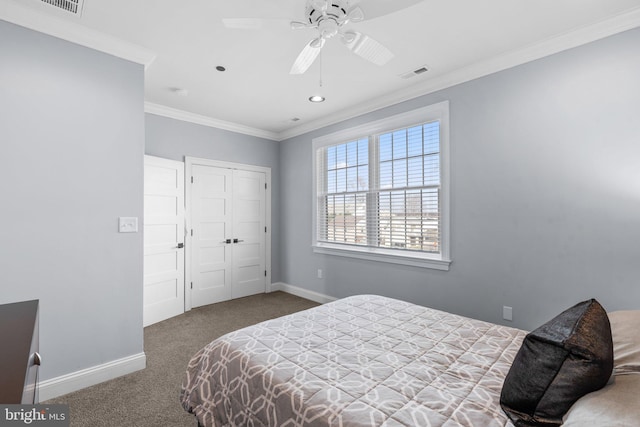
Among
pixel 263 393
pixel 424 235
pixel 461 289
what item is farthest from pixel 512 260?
pixel 263 393

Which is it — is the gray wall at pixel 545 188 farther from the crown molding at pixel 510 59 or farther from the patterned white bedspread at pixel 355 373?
the patterned white bedspread at pixel 355 373

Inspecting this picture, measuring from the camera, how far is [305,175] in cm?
473

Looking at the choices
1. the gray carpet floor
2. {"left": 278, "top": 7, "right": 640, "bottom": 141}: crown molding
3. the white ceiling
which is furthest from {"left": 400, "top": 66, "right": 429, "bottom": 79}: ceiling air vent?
the gray carpet floor

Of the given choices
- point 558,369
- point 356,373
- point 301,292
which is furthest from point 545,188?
point 301,292

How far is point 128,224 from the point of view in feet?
8.34

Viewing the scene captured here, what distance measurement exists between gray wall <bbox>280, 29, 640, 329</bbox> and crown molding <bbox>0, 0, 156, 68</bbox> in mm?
2787

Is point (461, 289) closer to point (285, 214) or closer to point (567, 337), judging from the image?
point (567, 337)

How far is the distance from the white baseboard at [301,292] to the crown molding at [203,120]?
254cm

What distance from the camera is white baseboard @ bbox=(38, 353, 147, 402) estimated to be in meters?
2.16

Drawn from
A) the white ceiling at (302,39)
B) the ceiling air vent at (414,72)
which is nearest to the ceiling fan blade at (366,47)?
the white ceiling at (302,39)

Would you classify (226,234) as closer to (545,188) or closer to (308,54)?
(308,54)

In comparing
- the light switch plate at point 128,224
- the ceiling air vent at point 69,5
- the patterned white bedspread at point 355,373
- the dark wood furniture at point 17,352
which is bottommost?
the patterned white bedspread at point 355,373

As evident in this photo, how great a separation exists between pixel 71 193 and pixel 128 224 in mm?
449

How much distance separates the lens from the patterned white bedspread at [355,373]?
1116mm
